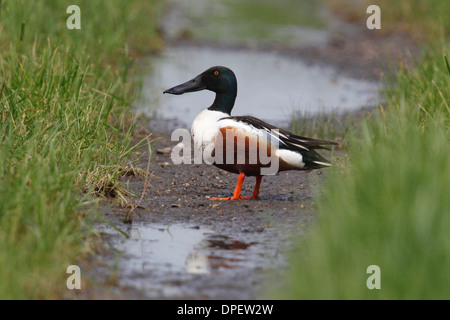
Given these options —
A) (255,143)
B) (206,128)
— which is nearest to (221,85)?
(206,128)

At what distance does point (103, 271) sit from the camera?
12.6 ft

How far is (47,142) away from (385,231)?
223 cm

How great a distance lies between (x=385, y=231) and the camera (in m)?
3.31

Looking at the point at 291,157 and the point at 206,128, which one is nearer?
the point at 291,157

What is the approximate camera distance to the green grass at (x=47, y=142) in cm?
351

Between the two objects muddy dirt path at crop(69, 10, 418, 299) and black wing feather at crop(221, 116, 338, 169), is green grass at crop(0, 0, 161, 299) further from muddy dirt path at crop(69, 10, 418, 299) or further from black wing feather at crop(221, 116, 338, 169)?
black wing feather at crop(221, 116, 338, 169)

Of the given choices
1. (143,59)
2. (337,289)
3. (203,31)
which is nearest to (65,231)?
(337,289)

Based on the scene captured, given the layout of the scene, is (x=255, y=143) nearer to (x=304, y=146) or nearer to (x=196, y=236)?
(x=304, y=146)

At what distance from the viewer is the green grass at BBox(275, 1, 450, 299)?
3.09 metres

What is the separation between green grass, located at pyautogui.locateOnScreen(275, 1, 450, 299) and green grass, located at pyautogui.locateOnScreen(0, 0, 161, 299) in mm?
1171

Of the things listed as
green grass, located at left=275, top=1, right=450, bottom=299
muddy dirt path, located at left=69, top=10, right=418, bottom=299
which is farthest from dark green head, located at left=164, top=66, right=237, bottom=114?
green grass, located at left=275, top=1, right=450, bottom=299

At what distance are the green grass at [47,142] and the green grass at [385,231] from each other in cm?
117

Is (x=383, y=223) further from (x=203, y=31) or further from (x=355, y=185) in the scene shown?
(x=203, y=31)

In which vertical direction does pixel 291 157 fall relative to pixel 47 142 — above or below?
below
